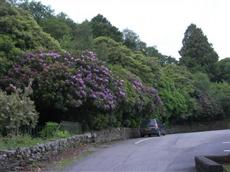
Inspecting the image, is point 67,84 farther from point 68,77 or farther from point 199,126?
point 199,126

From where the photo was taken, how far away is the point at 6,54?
1173 inches

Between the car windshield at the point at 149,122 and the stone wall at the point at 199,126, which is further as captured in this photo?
the stone wall at the point at 199,126

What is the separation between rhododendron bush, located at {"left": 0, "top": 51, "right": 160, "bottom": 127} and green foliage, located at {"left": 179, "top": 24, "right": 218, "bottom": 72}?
58.6 m

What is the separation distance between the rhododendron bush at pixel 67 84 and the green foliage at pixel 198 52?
192ft

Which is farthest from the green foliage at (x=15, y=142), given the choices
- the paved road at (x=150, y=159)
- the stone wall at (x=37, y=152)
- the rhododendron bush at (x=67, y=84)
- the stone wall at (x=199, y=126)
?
the stone wall at (x=199, y=126)

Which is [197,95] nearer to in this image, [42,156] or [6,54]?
[6,54]

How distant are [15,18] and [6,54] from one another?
3.66m

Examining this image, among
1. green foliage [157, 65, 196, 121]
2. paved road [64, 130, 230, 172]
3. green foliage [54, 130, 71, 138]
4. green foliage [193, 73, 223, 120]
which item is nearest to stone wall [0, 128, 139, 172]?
green foliage [54, 130, 71, 138]

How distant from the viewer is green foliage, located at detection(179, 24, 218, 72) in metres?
93.2

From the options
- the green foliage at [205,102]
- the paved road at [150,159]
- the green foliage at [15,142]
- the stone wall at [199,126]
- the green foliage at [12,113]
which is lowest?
the paved road at [150,159]

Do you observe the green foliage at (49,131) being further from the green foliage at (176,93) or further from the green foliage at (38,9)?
the green foliage at (38,9)

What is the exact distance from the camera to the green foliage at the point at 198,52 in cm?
9325

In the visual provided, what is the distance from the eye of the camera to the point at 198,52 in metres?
93.9

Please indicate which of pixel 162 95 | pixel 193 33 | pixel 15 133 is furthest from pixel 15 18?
pixel 193 33
